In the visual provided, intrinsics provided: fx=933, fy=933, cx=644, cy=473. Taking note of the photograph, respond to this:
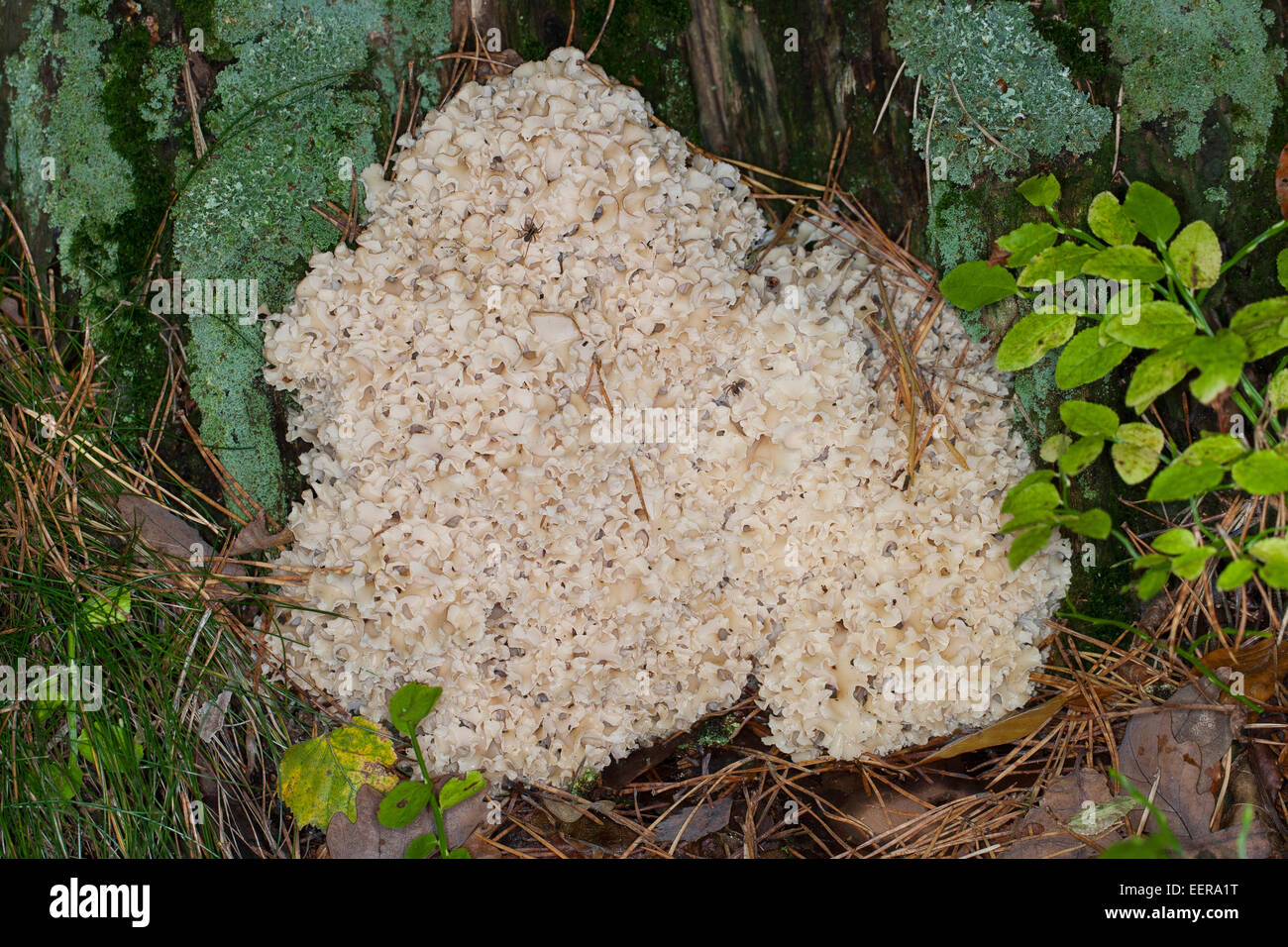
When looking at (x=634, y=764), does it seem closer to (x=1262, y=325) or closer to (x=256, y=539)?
(x=256, y=539)

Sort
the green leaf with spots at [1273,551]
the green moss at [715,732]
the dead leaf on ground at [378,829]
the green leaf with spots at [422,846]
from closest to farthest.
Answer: the green leaf with spots at [1273,551], the green leaf with spots at [422,846], the dead leaf on ground at [378,829], the green moss at [715,732]

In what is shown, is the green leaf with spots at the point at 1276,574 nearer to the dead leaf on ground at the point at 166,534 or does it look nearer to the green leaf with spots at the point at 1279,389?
the green leaf with spots at the point at 1279,389

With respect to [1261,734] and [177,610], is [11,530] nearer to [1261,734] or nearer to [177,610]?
[177,610]

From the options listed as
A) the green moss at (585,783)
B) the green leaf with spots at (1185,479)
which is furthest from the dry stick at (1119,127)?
the green moss at (585,783)

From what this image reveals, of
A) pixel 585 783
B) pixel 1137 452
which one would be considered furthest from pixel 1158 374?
pixel 585 783

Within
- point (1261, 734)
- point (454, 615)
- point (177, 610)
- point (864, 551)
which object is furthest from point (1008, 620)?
point (177, 610)

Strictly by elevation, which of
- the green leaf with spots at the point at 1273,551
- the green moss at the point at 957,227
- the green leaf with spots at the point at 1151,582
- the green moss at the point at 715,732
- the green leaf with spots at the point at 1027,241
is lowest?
the green moss at the point at 715,732
